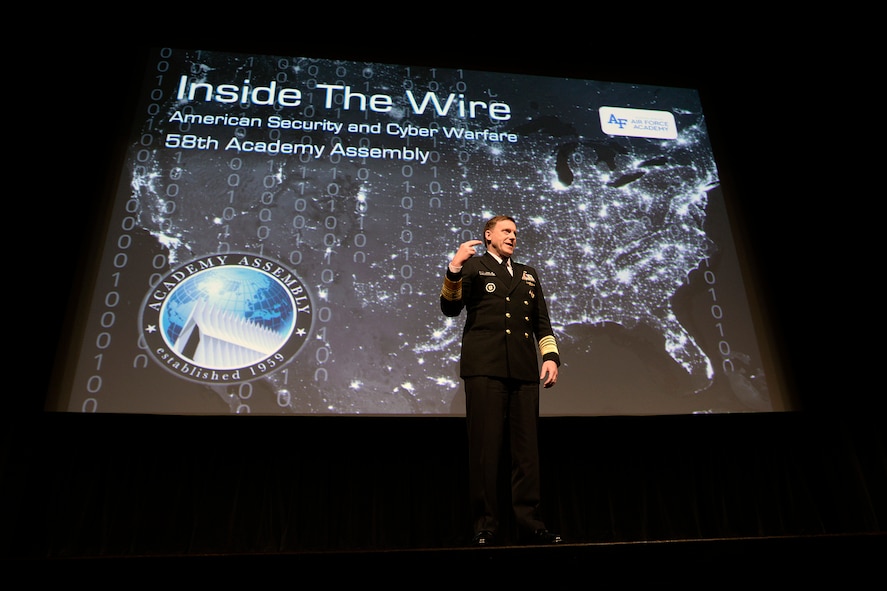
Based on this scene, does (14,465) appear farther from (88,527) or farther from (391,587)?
(391,587)

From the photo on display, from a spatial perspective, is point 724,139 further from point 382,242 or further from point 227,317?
point 227,317

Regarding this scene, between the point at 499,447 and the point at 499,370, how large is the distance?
10.9 inches

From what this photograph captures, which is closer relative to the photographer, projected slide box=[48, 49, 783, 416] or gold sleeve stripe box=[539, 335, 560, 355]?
gold sleeve stripe box=[539, 335, 560, 355]

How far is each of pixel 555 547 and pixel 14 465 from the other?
8.55ft

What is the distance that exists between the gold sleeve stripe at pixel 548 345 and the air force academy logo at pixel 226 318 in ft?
4.02

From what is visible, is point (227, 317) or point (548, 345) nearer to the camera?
point (548, 345)

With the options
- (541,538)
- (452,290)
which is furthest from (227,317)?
(541,538)

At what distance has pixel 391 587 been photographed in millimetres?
2002

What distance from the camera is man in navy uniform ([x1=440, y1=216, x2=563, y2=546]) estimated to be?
2391 millimetres

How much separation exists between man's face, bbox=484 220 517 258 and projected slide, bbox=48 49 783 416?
0.81m

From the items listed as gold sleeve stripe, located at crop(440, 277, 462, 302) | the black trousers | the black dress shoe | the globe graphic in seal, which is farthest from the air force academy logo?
the black dress shoe

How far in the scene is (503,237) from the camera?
2.69 metres

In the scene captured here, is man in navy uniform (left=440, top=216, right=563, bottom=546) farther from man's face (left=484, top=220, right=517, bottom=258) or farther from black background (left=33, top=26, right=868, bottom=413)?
black background (left=33, top=26, right=868, bottom=413)

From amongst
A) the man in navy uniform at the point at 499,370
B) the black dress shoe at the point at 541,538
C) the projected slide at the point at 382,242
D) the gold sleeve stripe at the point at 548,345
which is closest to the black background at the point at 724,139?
the projected slide at the point at 382,242
